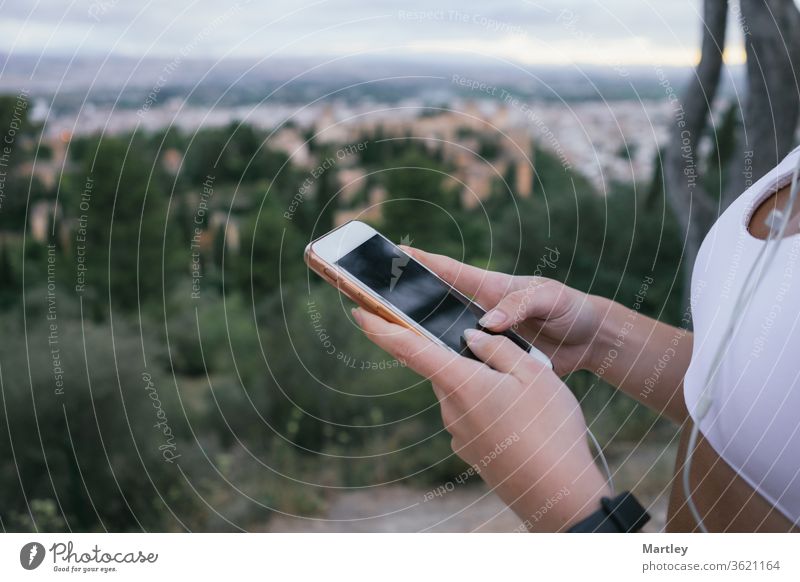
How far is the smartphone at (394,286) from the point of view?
0.48 m

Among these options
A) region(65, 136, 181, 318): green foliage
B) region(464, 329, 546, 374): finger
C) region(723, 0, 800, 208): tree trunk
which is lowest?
region(65, 136, 181, 318): green foliage

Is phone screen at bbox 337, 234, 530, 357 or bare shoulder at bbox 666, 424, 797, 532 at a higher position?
phone screen at bbox 337, 234, 530, 357

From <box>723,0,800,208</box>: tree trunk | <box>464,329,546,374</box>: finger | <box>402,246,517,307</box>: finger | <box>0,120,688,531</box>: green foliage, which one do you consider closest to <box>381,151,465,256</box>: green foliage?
<box>0,120,688,531</box>: green foliage

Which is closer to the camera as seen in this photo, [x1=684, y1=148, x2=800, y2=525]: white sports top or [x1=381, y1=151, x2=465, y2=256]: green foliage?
[x1=684, y1=148, x2=800, y2=525]: white sports top

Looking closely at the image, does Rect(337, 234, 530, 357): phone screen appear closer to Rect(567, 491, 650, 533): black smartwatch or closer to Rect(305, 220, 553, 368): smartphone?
Rect(305, 220, 553, 368): smartphone

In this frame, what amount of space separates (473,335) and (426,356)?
4cm

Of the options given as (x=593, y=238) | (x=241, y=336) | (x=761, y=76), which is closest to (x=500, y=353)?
(x=761, y=76)

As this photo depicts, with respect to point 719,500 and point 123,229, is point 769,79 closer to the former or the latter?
point 719,500

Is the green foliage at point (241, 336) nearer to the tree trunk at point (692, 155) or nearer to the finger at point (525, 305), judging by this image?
the tree trunk at point (692, 155)

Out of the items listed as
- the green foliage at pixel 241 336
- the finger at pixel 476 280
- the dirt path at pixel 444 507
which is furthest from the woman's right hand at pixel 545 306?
the dirt path at pixel 444 507

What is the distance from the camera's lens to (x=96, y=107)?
1.15 meters

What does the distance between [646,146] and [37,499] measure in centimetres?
149

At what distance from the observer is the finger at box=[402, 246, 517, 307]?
55 centimetres
